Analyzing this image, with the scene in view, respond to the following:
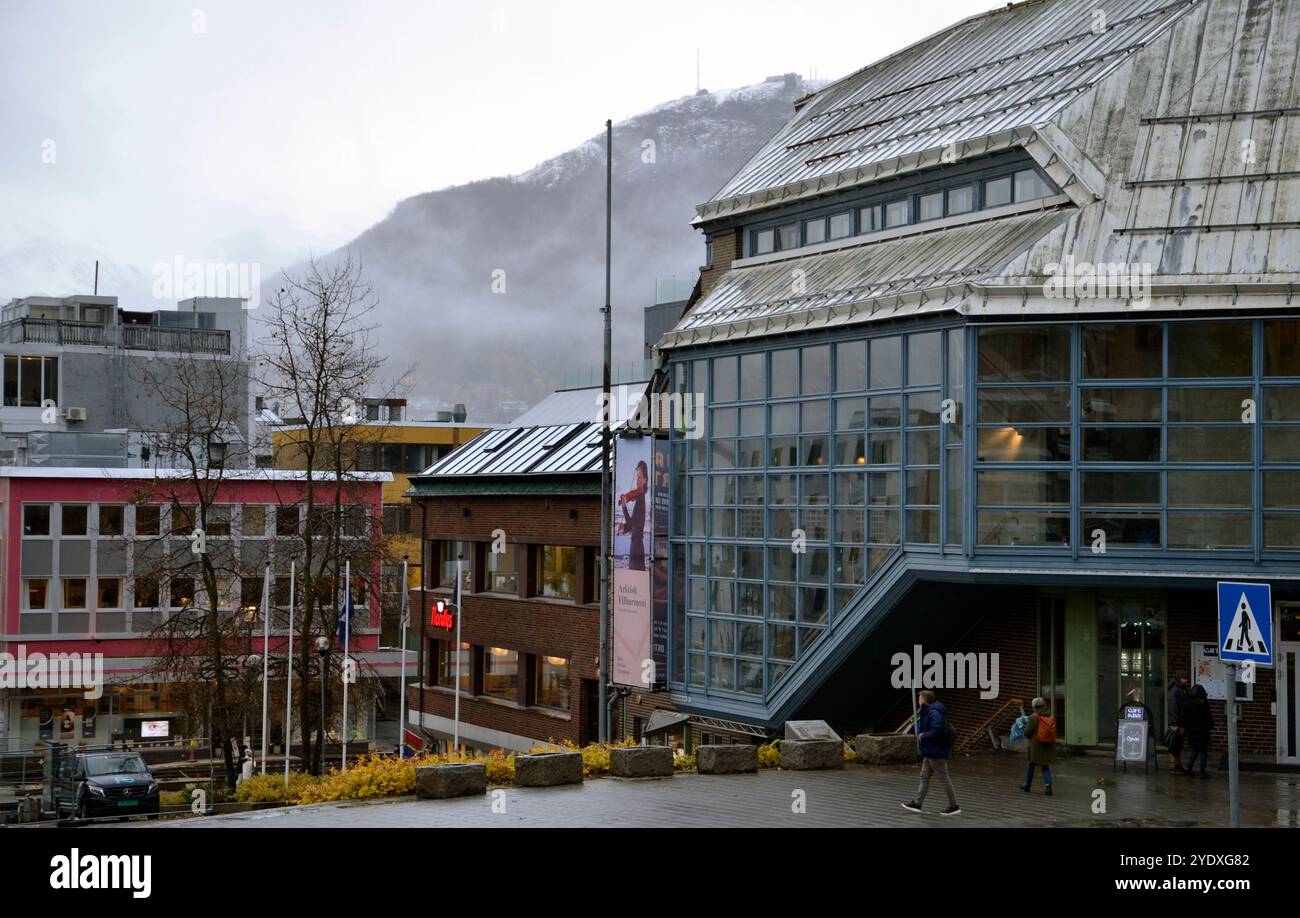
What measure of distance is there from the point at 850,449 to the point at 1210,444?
6.58m

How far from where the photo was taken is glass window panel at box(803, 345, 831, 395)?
29.5 metres

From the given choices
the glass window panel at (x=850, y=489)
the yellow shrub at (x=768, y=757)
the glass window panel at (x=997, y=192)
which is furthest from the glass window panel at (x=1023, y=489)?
the glass window panel at (x=997, y=192)

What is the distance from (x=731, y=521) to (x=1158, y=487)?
31.4ft

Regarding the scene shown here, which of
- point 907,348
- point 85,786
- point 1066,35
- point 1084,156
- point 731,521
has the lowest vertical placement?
point 85,786

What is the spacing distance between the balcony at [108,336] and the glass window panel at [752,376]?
42.9m

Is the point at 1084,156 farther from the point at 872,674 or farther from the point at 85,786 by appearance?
the point at 85,786

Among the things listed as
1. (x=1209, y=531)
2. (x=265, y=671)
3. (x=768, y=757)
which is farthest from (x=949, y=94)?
(x=265, y=671)

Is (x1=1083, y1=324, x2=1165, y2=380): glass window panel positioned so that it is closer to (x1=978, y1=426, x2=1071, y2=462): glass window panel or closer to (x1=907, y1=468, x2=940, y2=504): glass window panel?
(x1=978, y1=426, x2=1071, y2=462): glass window panel

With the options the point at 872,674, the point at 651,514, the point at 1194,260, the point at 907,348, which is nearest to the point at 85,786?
the point at 651,514

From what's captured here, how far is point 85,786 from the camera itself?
35625 mm

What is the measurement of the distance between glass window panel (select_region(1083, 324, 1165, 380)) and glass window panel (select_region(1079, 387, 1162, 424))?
0.25 m

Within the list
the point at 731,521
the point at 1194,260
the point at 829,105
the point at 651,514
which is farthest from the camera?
the point at 829,105
